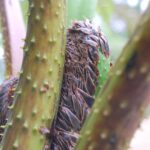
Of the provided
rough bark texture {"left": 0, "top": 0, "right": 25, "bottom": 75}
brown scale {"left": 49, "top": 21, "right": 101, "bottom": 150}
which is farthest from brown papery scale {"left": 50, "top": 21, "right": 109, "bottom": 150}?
rough bark texture {"left": 0, "top": 0, "right": 25, "bottom": 75}

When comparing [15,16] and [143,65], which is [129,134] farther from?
[15,16]

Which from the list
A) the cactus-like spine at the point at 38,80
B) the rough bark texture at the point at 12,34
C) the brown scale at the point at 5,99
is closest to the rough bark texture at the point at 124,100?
the cactus-like spine at the point at 38,80

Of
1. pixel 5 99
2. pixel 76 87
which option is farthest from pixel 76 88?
pixel 5 99

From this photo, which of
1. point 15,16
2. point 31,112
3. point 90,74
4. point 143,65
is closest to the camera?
point 143,65

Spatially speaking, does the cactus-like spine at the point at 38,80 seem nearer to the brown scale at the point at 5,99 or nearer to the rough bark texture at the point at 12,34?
the brown scale at the point at 5,99

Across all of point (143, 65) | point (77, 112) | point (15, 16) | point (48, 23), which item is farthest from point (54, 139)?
point (15, 16)

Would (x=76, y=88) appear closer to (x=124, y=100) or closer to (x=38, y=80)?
(x=38, y=80)
